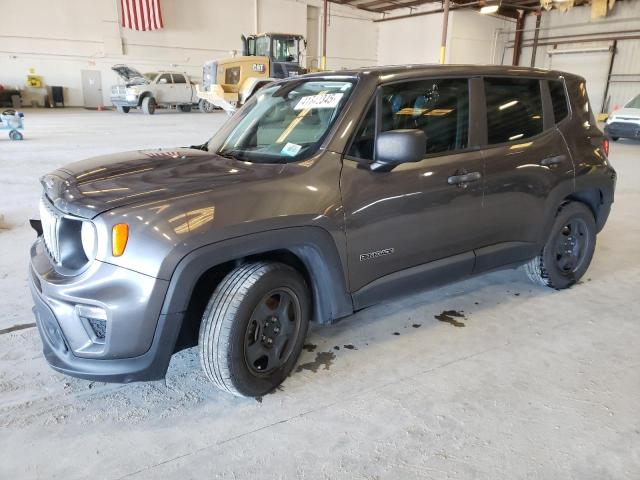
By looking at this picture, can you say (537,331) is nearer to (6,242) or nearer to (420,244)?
(420,244)

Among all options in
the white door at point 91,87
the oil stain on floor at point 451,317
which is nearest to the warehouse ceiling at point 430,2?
the white door at point 91,87

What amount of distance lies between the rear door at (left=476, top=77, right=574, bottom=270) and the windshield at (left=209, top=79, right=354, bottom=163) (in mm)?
1016

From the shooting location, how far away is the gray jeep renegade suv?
1920 millimetres

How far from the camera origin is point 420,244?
269 cm

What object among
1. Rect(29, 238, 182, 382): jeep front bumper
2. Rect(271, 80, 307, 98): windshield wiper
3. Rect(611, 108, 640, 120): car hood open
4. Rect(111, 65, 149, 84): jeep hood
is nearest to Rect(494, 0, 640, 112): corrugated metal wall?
Rect(611, 108, 640, 120): car hood open

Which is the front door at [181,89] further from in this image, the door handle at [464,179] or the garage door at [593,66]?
the door handle at [464,179]

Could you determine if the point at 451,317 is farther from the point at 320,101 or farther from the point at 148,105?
the point at 148,105

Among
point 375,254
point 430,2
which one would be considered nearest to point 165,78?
point 430,2

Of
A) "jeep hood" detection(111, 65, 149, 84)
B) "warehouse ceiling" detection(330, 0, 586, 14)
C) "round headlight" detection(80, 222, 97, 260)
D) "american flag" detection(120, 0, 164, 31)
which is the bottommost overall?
"round headlight" detection(80, 222, 97, 260)

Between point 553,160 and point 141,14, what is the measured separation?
24.6 meters

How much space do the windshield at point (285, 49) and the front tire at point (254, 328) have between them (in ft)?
55.4

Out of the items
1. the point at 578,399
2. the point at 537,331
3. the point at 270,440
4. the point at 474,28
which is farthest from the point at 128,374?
the point at 474,28

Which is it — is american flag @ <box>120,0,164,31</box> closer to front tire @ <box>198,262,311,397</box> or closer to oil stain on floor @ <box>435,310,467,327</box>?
oil stain on floor @ <box>435,310,467,327</box>

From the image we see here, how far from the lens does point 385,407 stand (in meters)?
2.26
